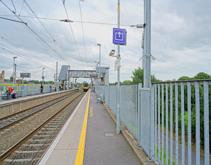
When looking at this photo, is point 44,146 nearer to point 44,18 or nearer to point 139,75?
point 44,18

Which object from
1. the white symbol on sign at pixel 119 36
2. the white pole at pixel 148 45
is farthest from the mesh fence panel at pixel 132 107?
the white symbol on sign at pixel 119 36

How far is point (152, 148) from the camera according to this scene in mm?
3570

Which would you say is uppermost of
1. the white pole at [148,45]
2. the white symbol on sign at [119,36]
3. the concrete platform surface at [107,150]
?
the white symbol on sign at [119,36]

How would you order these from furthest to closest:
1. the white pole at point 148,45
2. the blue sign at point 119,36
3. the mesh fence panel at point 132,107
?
the blue sign at point 119,36
the mesh fence panel at point 132,107
the white pole at point 148,45

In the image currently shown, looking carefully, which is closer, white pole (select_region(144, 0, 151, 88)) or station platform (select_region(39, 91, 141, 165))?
station platform (select_region(39, 91, 141, 165))

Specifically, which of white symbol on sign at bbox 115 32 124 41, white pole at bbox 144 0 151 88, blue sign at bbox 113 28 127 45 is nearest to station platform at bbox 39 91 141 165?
white pole at bbox 144 0 151 88

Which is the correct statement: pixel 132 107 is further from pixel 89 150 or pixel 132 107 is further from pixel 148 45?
pixel 148 45

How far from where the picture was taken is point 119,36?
6.12 m

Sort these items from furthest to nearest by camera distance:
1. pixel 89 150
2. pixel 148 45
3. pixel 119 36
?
1. pixel 119 36
2. pixel 89 150
3. pixel 148 45

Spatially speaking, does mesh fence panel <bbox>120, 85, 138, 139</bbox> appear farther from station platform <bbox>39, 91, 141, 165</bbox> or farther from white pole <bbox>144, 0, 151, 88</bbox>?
white pole <bbox>144, 0, 151, 88</bbox>

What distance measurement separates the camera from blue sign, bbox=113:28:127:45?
19.9ft

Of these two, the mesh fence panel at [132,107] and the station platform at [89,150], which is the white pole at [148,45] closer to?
the mesh fence panel at [132,107]

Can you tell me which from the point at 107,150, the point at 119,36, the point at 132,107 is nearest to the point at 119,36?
the point at 119,36

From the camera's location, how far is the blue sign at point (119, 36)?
608 centimetres
